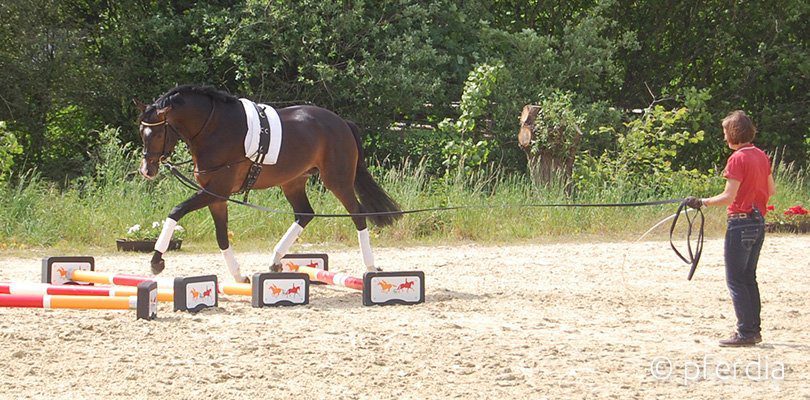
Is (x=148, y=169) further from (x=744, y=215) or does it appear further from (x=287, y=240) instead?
(x=744, y=215)

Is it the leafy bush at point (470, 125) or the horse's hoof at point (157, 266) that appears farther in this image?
the leafy bush at point (470, 125)

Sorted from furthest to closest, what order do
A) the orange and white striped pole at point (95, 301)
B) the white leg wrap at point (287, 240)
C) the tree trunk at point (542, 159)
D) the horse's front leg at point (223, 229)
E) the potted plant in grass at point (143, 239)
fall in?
1. the tree trunk at point (542, 159)
2. the potted plant in grass at point (143, 239)
3. the white leg wrap at point (287, 240)
4. the horse's front leg at point (223, 229)
5. the orange and white striped pole at point (95, 301)

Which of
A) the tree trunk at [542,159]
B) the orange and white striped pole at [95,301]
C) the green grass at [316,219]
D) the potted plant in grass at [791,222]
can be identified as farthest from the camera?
the tree trunk at [542,159]

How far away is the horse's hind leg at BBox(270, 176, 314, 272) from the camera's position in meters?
8.68

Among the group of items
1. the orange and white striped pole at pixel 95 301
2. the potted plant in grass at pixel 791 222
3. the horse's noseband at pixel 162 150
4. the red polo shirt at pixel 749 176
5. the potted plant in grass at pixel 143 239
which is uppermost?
the horse's noseband at pixel 162 150

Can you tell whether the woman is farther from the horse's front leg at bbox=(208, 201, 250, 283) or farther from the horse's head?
the horse's head

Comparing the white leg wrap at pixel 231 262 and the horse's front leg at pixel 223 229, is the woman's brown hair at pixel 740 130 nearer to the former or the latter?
the horse's front leg at pixel 223 229

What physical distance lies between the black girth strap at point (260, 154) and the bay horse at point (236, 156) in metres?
0.04

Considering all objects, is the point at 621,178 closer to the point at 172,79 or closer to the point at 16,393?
the point at 172,79

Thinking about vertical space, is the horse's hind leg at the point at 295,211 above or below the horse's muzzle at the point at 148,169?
below

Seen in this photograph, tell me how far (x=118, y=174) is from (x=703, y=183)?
8.88 m

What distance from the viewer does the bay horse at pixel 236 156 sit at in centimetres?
786

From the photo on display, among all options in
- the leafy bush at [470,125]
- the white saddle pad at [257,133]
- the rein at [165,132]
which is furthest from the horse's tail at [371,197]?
the leafy bush at [470,125]

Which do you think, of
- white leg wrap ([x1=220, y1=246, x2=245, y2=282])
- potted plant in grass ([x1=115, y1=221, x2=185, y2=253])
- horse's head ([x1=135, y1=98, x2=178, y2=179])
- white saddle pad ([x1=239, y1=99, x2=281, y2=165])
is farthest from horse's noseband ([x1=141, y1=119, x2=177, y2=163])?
potted plant in grass ([x1=115, y1=221, x2=185, y2=253])
